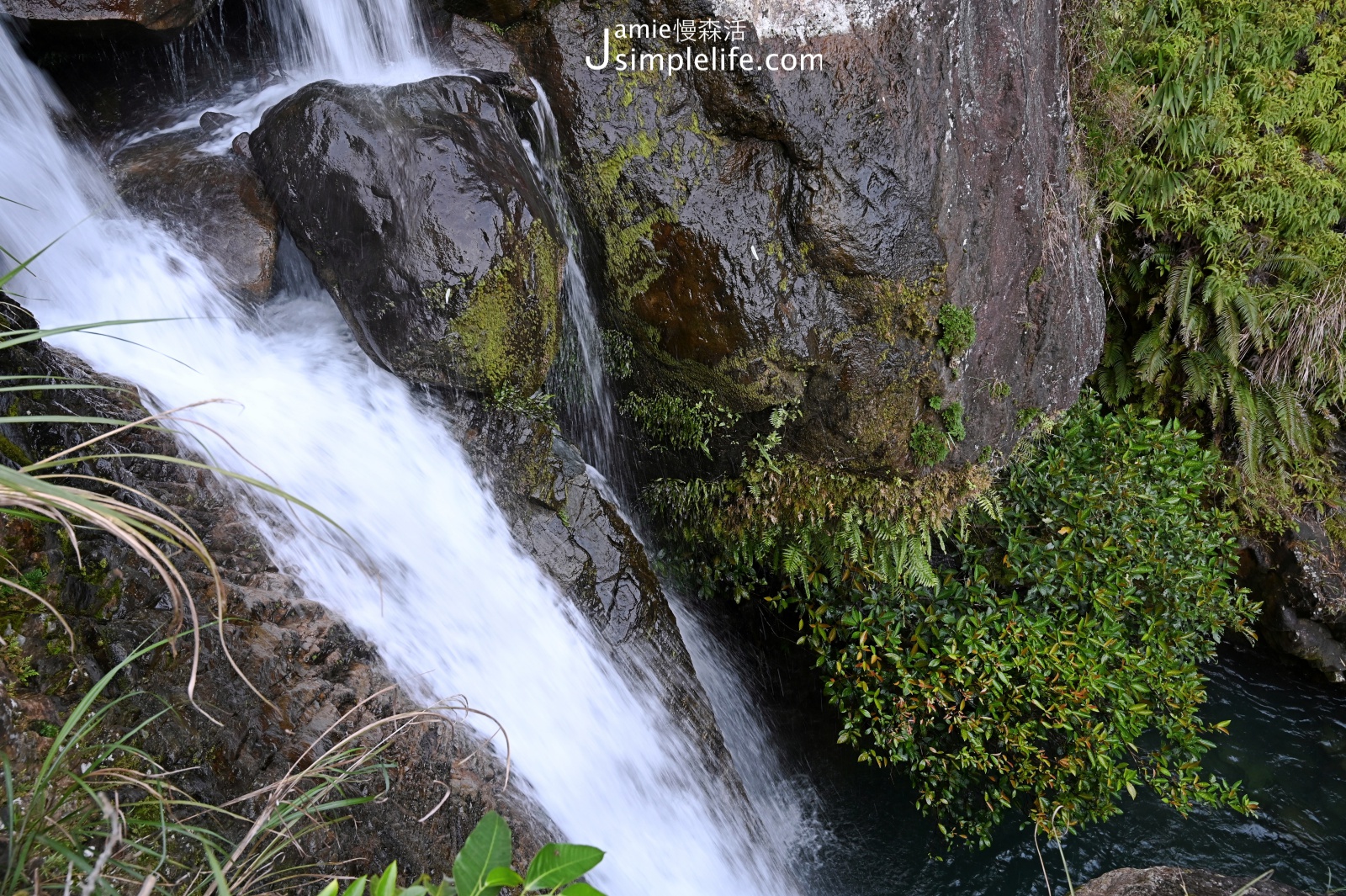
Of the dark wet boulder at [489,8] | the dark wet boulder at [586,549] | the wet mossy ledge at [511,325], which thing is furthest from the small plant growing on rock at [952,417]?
the dark wet boulder at [489,8]

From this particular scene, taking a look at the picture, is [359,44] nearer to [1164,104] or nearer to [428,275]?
[428,275]

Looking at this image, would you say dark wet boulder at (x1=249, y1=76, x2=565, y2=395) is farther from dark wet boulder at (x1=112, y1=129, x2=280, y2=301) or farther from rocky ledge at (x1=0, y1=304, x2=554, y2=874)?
rocky ledge at (x1=0, y1=304, x2=554, y2=874)

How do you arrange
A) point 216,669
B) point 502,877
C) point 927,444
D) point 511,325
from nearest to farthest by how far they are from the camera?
point 502,877, point 216,669, point 511,325, point 927,444

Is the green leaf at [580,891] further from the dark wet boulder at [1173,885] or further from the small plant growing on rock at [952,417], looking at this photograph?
the small plant growing on rock at [952,417]

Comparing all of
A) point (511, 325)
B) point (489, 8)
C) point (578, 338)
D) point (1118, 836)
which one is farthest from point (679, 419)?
point (1118, 836)

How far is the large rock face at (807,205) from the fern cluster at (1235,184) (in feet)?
7.11

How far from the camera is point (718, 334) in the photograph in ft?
15.1

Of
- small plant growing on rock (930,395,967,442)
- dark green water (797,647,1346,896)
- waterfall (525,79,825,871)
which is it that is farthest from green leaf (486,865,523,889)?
dark green water (797,647,1346,896)

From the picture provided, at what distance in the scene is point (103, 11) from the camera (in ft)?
12.9

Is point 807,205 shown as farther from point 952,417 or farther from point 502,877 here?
point 502,877

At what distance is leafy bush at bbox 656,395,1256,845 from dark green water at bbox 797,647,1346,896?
9.6 inches

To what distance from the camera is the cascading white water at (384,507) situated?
3.36 meters

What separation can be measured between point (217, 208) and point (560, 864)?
383 cm

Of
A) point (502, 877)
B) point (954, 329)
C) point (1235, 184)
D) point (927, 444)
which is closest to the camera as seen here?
point (502, 877)
